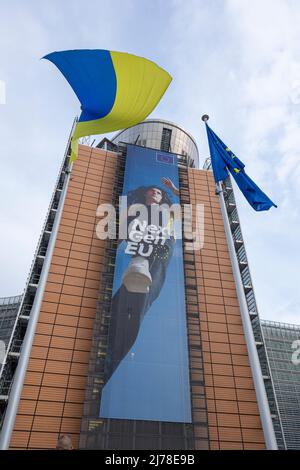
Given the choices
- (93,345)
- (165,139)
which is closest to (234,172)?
(93,345)

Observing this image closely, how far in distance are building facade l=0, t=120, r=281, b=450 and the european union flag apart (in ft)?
34.3

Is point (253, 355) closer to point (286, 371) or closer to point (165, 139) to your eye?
point (286, 371)

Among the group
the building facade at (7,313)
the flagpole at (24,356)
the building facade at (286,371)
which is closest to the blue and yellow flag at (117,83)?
the flagpole at (24,356)

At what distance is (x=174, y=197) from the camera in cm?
3303

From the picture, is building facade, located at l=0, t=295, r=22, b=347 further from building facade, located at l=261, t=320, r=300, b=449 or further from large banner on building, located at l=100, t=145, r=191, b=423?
building facade, located at l=261, t=320, r=300, b=449

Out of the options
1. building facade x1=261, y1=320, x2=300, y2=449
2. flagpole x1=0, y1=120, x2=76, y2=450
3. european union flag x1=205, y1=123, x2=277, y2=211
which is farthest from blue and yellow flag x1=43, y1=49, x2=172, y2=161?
building facade x1=261, y1=320, x2=300, y2=449

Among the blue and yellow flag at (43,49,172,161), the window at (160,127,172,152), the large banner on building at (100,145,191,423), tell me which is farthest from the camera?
the window at (160,127,172,152)

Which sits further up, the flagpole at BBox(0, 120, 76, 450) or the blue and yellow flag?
the blue and yellow flag

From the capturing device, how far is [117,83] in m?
15.8

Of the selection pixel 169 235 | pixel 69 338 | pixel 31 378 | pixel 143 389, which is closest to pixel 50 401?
pixel 31 378

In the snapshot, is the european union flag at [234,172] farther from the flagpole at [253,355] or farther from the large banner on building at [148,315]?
the large banner on building at [148,315]

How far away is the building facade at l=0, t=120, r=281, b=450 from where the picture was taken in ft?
64.1
